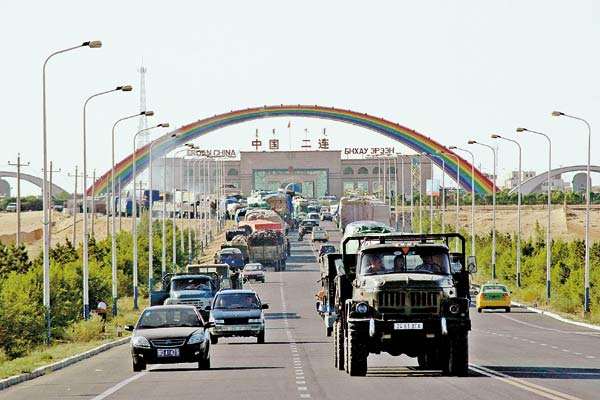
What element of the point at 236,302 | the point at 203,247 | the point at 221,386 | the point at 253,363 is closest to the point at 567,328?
the point at 236,302

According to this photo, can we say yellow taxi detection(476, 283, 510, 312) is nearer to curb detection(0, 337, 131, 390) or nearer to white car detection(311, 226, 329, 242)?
curb detection(0, 337, 131, 390)

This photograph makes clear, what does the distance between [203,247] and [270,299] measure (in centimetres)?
5857

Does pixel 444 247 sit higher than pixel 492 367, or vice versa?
pixel 444 247

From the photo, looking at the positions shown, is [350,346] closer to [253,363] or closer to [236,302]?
[253,363]

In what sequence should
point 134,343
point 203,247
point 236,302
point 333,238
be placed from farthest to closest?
1. point 333,238
2. point 203,247
3. point 236,302
4. point 134,343

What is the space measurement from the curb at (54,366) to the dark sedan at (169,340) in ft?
7.62

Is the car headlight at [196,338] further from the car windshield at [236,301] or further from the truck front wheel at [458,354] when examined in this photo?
the car windshield at [236,301]

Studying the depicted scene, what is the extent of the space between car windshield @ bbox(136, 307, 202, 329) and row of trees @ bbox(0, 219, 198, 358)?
391 inches

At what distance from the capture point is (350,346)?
3095 centimetres

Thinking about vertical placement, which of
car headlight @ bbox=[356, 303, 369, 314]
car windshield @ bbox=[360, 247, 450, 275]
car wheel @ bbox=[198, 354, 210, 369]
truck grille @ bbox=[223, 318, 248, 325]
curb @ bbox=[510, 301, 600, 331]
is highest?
car windshield @ bbox=[360, 247, 450, 275]

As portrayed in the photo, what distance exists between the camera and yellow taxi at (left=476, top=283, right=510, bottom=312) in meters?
75.3

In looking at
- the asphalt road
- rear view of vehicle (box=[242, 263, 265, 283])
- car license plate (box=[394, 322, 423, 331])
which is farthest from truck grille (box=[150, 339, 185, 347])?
rear view of vehicle (box=[242, 263, 265, 283])

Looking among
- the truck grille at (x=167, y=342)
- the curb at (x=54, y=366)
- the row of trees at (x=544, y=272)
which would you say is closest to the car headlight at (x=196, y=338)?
the truck grille at (x=167, y=342)

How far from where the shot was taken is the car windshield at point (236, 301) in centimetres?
4925
